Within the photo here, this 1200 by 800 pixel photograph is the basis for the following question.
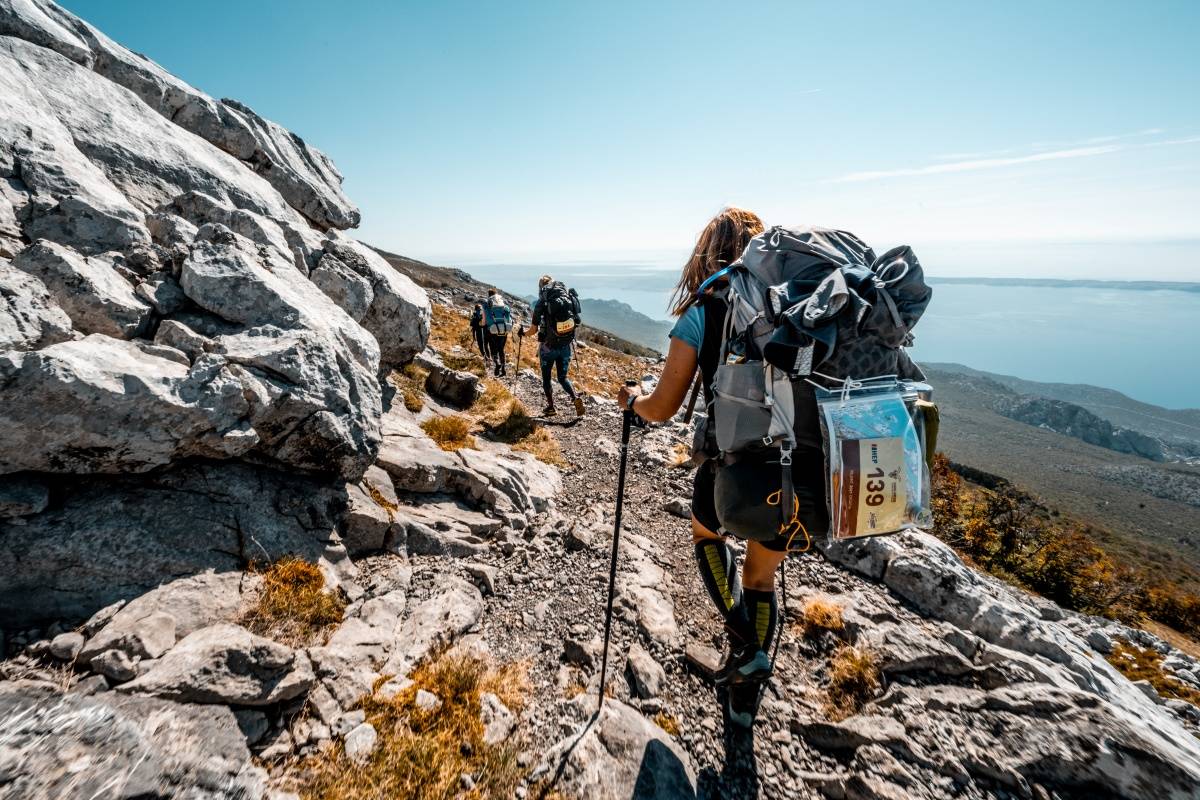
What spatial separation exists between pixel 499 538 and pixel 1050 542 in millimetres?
26949

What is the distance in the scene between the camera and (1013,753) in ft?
10.6

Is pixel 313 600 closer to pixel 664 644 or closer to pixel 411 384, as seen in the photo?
pixel 664 644

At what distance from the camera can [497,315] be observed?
50.6 ft

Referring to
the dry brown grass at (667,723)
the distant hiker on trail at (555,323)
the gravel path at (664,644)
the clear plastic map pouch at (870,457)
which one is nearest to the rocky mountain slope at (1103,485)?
the distant hiker on trail at (555,323)

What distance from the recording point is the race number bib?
2.76 meters

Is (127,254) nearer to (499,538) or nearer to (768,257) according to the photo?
(499,538)

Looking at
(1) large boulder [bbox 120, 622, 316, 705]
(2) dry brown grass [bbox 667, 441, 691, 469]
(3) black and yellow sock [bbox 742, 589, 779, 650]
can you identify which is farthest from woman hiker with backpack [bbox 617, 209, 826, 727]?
(2) dry brown grass [bbox 667, 441, 691, 469]

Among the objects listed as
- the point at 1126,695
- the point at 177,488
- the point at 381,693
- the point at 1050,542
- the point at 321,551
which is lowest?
the point at 1050,542

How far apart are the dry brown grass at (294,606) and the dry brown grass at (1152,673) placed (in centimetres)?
1426

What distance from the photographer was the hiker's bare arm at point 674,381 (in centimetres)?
334

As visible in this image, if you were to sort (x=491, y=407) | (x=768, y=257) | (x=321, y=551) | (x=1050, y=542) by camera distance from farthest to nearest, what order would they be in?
(x=1050, y=542), (x=491, y=407), (x=321, y=551), (x=768, y=257)

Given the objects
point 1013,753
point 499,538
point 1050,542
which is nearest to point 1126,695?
point 1013,753

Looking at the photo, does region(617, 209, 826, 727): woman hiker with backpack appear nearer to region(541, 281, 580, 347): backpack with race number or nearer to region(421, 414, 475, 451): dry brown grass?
region(421, 414, 475, 451): dry brown grass

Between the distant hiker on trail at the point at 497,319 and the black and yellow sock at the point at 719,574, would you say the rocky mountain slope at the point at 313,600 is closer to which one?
the black and yellow sock at the point at 719,574
